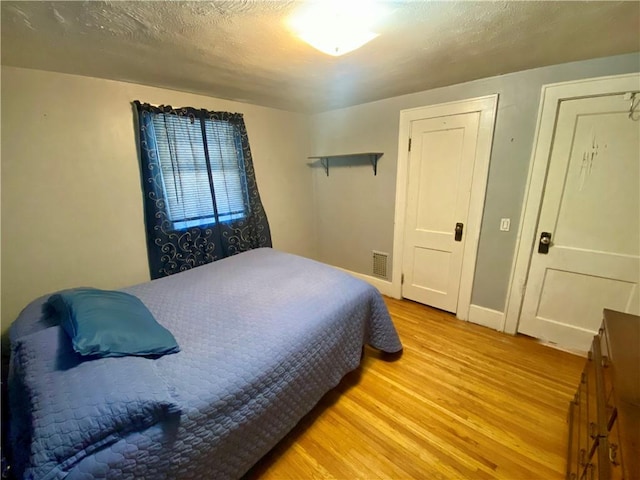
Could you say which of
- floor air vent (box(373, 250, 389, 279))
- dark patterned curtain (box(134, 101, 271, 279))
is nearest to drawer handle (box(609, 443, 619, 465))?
floor air vent (box(373, 250, 389, 279))

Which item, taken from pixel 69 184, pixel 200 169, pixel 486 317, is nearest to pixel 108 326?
pixel 69 184

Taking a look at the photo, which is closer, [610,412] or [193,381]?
[610,412]

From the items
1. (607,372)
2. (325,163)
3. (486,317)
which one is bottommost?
(486,317)

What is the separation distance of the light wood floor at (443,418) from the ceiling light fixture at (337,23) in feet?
7.06

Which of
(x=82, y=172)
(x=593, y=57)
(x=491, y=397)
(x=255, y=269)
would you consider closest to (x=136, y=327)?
(x=255, y=269)

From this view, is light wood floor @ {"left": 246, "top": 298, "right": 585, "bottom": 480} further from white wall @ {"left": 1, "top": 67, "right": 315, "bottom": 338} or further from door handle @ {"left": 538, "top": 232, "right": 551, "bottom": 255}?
white wall @ {"left": 1, "top": 67, "right": 315, "bottom": 338}

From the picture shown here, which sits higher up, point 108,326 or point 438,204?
point 438,204

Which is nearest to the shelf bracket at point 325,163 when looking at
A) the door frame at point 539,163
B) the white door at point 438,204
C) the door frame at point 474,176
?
the door frame at point 474,176

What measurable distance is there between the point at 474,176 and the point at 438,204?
397 millimetres

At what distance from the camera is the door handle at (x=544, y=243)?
2090 millimetres

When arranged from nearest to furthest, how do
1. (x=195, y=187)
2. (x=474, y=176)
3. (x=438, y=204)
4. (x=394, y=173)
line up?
(x=474, y=176), (x=195, y=187), (x=438, y=204), (x=394, y=173)

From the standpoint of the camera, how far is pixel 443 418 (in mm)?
1613

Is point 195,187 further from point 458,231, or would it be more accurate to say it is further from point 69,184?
point 458,231

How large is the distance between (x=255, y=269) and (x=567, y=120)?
2.64 m
